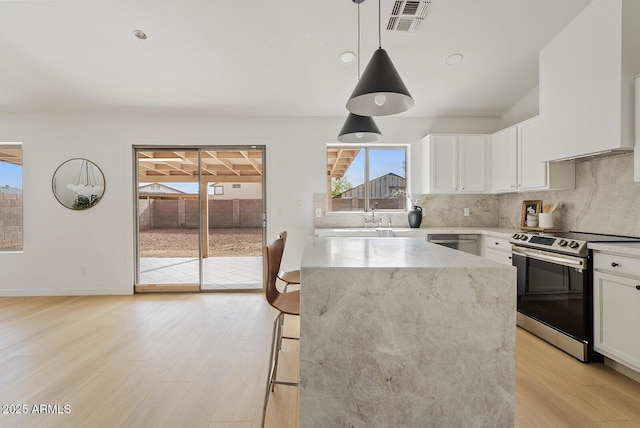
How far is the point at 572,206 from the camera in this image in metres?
3.25

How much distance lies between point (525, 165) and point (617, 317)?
72.4 inches

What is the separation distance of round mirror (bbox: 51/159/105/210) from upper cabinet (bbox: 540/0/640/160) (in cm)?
537

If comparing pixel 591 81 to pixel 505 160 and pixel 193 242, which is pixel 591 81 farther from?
pixel 193 242

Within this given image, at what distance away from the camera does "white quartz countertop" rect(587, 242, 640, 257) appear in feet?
6.72

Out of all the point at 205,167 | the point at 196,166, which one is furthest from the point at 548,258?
the point at 205,167

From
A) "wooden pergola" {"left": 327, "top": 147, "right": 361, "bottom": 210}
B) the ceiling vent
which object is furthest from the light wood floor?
the ceiling vent

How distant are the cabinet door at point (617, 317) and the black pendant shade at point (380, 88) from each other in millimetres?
1946

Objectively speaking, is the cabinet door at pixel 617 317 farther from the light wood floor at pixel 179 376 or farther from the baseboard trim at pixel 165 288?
the baseboard trim at pixel 165 288

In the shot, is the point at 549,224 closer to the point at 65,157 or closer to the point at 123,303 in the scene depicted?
the point at 123,303

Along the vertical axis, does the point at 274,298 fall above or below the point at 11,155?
below

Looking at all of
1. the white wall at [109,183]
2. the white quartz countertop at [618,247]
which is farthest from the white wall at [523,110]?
the white quartz countertop at [618,247]

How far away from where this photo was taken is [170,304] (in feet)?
12.5

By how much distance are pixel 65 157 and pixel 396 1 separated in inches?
178

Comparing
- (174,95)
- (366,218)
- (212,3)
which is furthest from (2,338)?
(366,218)
